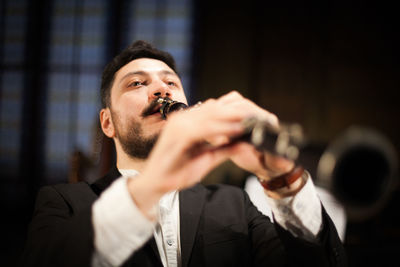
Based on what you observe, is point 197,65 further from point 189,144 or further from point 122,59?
point 189,144

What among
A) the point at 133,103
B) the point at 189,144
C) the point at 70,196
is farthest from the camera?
the point at 133,103

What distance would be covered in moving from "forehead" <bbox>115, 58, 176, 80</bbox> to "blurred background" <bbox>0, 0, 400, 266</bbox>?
341 cm

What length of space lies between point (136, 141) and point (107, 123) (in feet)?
1.12

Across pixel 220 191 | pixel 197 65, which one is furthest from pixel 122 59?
pixel 197 65

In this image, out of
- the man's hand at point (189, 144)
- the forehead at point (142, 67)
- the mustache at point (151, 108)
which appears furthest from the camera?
the forehead at point (142, 67)

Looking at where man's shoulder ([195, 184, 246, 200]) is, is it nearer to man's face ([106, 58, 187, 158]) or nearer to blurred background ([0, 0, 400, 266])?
man's face ([106, 58, 187, 158])

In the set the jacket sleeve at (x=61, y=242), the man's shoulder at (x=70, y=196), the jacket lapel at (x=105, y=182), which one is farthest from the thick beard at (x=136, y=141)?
the jacket sleeve at (x=61, y=242)

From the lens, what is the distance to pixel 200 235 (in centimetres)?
140

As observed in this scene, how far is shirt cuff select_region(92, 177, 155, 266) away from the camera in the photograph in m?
0.91

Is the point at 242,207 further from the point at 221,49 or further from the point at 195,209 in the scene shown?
the point at 221,49

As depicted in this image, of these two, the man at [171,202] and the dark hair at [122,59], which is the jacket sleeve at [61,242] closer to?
the man at [171,202]

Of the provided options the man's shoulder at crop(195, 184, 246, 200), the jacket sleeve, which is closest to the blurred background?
the man's shoulder at crop(195, 184, 246, 200)

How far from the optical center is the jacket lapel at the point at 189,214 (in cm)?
133

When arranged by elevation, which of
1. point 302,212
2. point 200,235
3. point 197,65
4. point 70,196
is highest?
point 197,65
